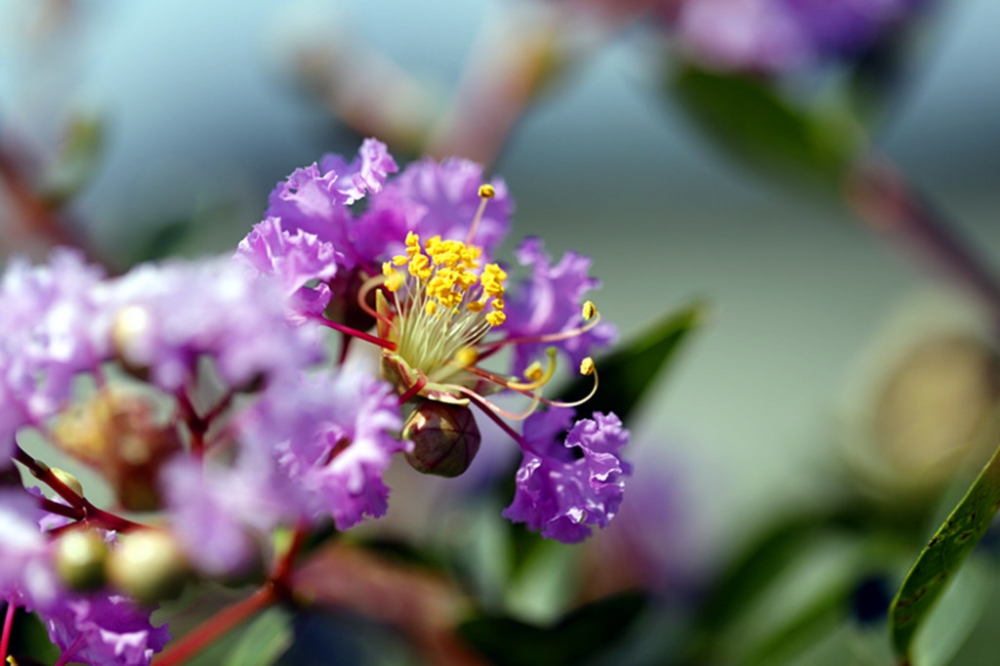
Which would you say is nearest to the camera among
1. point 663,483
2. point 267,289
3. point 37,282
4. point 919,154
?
point 267,289

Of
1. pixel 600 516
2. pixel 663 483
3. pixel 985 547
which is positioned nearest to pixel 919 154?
pixel 663 483

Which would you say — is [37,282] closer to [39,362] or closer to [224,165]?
[39,362]

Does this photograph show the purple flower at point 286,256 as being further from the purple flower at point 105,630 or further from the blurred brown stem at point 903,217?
the blurred brown stem at point 903,217

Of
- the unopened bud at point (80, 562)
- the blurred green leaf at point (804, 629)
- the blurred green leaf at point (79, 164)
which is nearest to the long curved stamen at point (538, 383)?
the unopened bud at point (80, 562)

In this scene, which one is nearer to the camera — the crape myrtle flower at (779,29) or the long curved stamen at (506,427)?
the long curved stamen at (506,427)

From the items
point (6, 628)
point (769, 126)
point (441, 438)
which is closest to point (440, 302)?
point (441, 438)

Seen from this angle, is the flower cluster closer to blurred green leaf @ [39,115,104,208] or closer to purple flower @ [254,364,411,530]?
purple flower @ [254,364,411,530]

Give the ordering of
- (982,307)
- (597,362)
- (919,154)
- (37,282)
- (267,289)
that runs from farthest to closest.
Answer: (919,154) < (982,307) < (597,362) < (37,282) < (267,289)

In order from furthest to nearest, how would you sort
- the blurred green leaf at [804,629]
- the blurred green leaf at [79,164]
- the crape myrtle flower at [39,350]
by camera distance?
the blurred green leaf at [79,164]
the blurred green leaf at [804,629]
the crape myrtle flower at [39,350]
